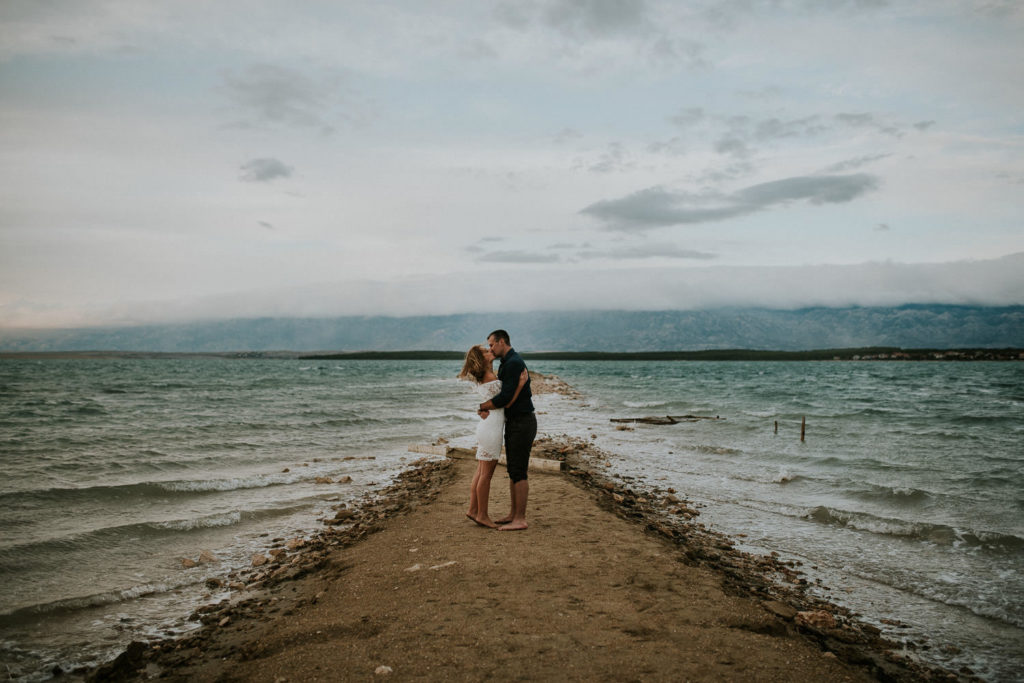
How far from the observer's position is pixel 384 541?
321 inches

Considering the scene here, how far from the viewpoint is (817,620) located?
5863 mm

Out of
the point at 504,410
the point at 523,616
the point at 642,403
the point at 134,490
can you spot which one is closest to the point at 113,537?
the point at 134,490

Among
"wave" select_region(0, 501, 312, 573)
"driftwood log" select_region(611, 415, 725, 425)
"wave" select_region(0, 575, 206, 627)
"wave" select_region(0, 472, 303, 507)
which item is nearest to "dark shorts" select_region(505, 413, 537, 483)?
"wave" select_region(0, 575, 206, 627)

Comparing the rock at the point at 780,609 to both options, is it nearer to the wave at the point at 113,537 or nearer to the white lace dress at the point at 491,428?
the white lace dress at the point at 491,428

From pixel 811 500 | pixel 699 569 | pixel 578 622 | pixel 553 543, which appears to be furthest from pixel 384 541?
pixel 811 500

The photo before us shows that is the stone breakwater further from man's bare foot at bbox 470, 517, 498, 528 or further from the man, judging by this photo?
man's bare foot at bbox 470, 517, 498, 528

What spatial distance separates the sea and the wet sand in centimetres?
64

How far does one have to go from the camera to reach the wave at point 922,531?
8953 mm

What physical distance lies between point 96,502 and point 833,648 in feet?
40.0

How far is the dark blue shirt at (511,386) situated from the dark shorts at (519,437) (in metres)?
0.10

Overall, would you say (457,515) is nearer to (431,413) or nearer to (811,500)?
(811,500)

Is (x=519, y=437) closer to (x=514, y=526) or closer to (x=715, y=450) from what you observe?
(x=514, y=526)

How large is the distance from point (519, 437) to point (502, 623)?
2.75m

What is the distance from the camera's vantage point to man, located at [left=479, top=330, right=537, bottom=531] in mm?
7427
